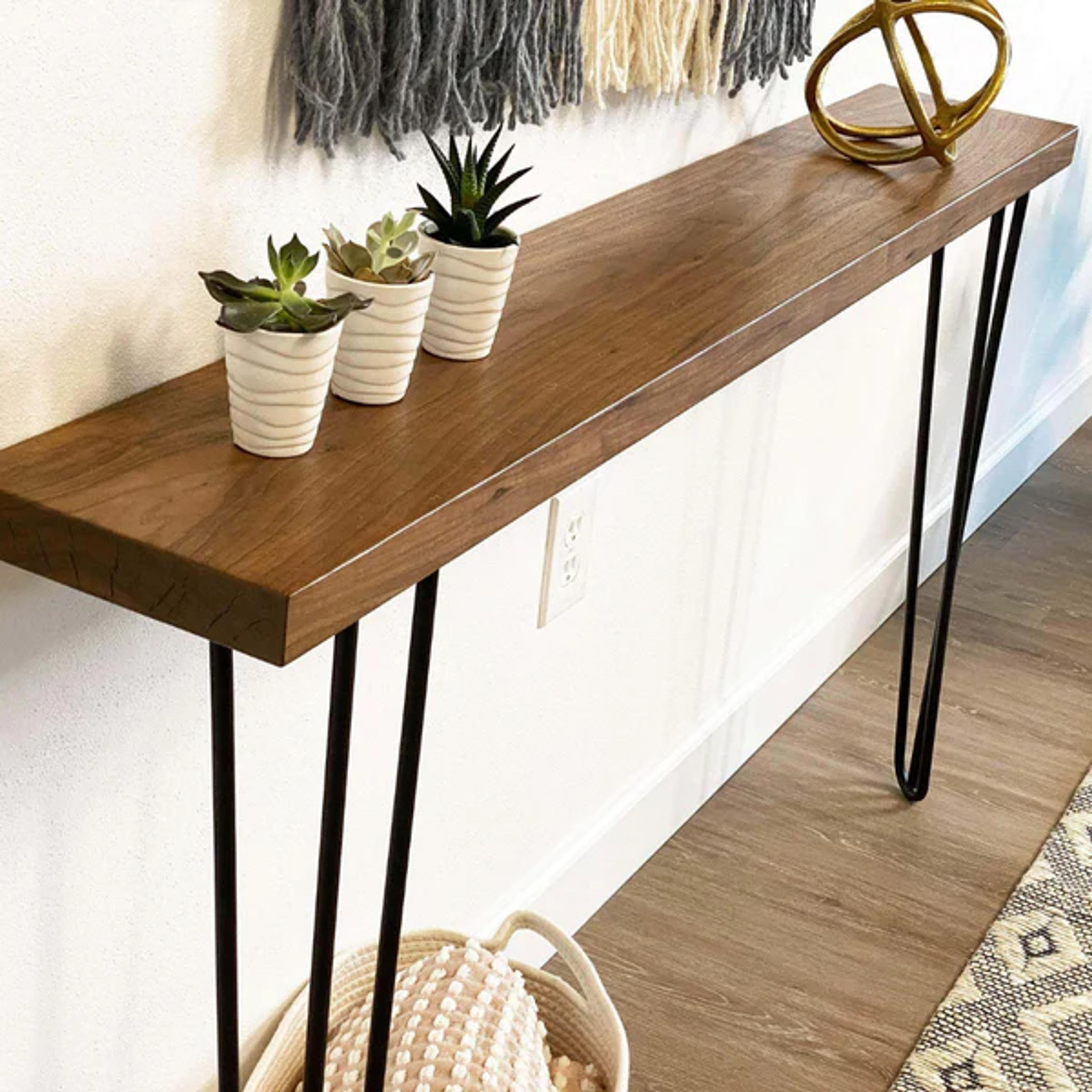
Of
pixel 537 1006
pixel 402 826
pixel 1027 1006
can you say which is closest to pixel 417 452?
pixel 402 826

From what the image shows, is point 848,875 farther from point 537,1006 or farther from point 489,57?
point 489,57

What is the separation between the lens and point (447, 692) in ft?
4.39

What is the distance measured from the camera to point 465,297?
3.14 feet

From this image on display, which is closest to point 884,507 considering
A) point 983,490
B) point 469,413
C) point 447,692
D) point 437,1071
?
point 983,490

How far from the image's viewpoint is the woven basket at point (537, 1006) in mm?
1228

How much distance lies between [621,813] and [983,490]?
121 centimetres

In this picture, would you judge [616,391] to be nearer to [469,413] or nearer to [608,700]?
[469,413]

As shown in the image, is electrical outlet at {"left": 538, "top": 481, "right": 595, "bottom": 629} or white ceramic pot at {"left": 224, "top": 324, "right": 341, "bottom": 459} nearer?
white ceramic pot at {"left": 224, "top": 324, "right": 341, "bottom": 459}

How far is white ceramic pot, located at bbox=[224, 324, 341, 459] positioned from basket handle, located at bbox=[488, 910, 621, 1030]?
58 centimetres

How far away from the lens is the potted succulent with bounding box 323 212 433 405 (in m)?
0.88

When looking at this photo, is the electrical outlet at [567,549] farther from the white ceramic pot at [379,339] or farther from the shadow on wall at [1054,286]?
the shadow on wall at [1054,286]

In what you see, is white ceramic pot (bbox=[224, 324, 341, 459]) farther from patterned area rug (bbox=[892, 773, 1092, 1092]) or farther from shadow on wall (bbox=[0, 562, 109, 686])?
patterned area rug (bbox=[892, 773, 1092, 1092])

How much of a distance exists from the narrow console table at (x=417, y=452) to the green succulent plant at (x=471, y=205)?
3.0 inches

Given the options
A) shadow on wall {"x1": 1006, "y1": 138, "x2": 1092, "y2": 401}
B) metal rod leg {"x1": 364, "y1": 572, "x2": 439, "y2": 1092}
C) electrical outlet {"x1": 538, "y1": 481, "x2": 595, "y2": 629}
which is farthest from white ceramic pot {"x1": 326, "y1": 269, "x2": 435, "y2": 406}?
shadow on wall {"x1": 1006, "y1": 138, "x2": 1092, "y2": 401}
